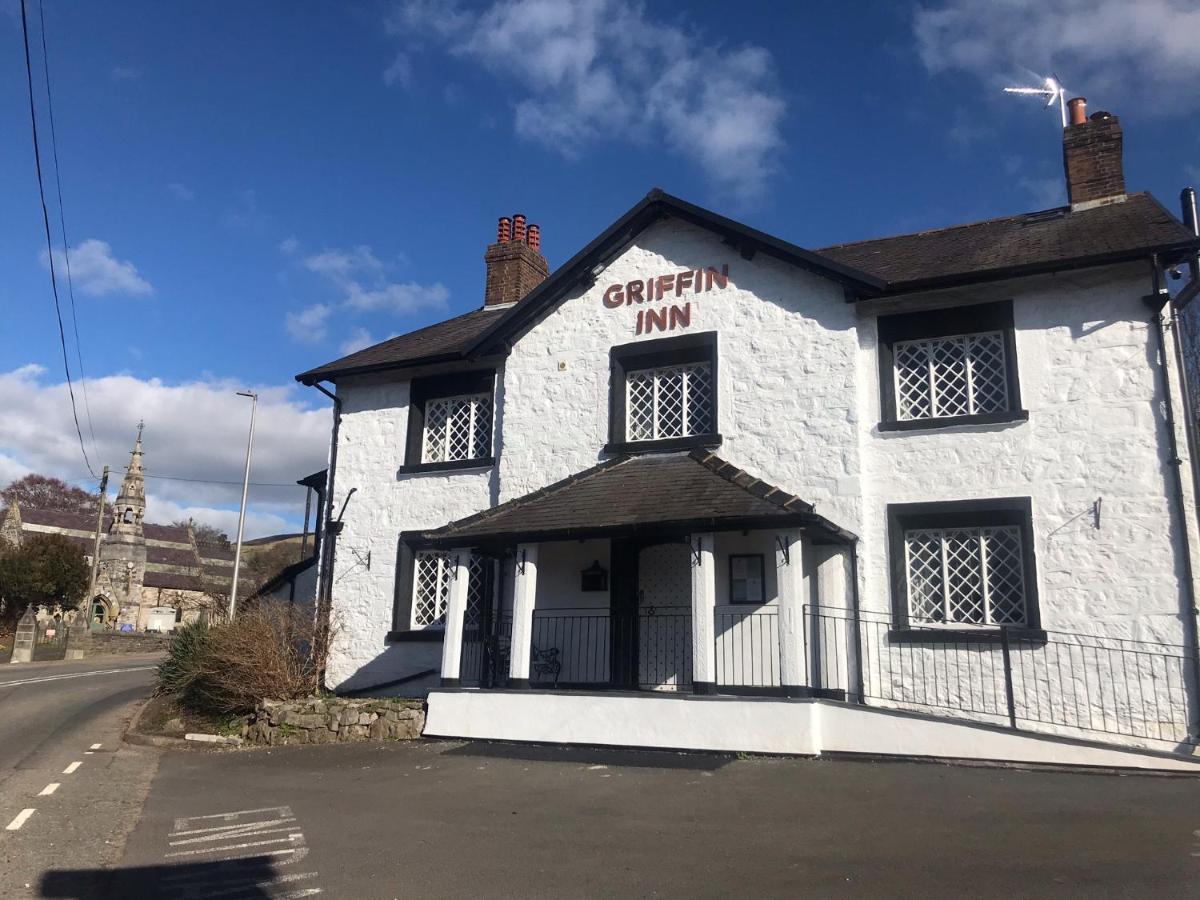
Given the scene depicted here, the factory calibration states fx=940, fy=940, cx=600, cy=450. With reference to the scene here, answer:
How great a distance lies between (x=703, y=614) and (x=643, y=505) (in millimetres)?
1644

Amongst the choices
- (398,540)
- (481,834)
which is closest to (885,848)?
(481,834)

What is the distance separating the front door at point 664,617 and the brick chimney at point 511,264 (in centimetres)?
753

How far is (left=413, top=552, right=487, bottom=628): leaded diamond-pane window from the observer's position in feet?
50.3

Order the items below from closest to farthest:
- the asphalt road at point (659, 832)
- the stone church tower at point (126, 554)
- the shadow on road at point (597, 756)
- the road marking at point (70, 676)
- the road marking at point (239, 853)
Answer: the asphalt road at point (659, 832), the road marking at point (239, 853), the shadow on road at point (597, 756), the road marking at point (70, 676), the stone church tower at point (126, 554)

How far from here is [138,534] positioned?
57562 millimetres

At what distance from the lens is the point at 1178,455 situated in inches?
435

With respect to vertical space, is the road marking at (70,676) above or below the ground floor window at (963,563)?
below

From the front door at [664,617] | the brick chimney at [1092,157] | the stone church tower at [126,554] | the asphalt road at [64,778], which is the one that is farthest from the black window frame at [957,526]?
the stone church tower at [126,554]

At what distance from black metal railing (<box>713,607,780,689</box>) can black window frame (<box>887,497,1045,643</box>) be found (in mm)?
1534

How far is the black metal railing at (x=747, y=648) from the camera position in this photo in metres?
12.2

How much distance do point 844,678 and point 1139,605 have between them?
3517 millimetres

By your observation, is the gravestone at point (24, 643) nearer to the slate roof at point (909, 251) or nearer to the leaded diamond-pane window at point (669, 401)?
the slate roof at point (909, 251)

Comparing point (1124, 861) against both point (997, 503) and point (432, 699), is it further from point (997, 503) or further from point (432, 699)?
point (432, 699)

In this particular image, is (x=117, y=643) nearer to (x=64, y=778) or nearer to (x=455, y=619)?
(x=64, y=778)
